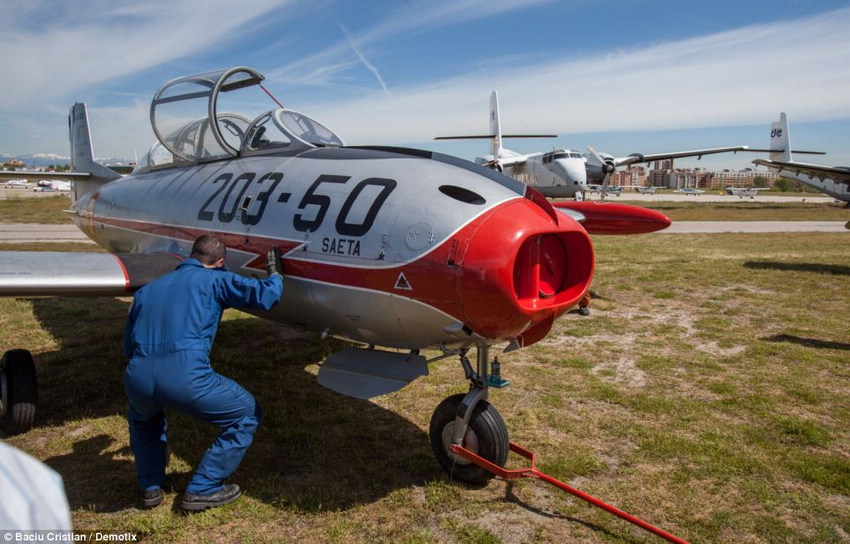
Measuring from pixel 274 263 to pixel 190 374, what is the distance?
0.99m

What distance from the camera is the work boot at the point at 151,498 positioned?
3492 mm

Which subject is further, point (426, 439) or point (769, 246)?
point (769, 246)

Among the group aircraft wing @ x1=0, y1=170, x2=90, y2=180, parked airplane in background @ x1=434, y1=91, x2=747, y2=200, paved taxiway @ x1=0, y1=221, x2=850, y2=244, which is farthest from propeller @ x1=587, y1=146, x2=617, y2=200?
aircraft wing @ x1=0, y1=170, x2=90, y2=180

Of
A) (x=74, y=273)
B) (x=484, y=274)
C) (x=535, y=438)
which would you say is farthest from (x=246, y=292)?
(x=535, y=438)

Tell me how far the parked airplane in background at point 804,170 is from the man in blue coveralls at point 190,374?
2730 cm

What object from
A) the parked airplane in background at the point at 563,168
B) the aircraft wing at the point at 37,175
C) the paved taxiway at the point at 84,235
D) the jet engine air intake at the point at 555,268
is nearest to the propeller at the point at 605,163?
the parked airplane in background at the point at 563,168

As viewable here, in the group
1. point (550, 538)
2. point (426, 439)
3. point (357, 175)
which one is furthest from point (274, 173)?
point (550, 538)

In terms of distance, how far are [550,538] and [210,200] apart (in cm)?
381

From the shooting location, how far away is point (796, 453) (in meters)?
4.25

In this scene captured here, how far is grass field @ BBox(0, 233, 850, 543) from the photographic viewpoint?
339cm

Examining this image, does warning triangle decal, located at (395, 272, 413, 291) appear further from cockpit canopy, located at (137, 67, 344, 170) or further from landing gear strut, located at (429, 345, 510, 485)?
cockpit canopy, located at (137, 67, 344, 170)

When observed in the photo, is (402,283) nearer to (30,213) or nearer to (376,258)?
(376,258)

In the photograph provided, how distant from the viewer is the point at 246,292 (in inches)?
141

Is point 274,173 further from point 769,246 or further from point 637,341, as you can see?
point 769,246
